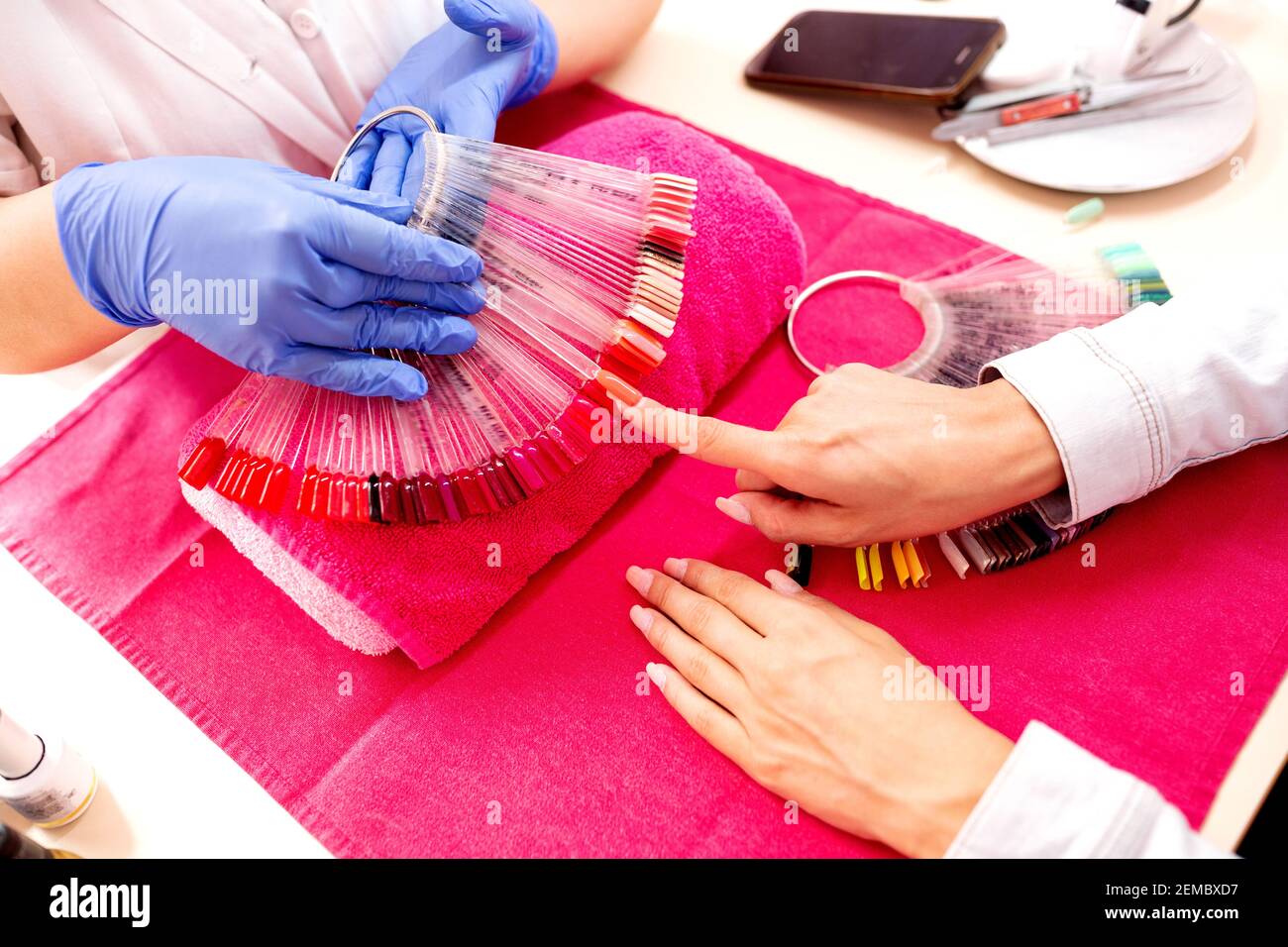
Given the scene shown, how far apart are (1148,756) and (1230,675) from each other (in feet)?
0.39

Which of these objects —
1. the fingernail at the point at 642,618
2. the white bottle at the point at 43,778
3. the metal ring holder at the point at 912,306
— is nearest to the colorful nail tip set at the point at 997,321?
the metal ring holder at the point at 912,306

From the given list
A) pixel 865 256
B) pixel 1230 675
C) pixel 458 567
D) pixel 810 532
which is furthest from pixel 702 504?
pixel 1230 675

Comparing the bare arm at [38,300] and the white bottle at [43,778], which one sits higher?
the bare arm at [38,300]

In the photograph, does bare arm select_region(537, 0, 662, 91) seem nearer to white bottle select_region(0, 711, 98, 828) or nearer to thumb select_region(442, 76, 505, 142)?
thumb select_region(442, 76, 505, 142)

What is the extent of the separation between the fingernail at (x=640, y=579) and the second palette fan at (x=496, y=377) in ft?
0.41

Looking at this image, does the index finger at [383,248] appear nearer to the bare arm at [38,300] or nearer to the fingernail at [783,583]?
the bare arm at [38,300]

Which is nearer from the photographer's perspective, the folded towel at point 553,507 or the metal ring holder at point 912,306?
the folded towel at point 553,507

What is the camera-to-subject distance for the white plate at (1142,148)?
117cm

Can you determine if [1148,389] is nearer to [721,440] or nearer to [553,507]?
[721,440]

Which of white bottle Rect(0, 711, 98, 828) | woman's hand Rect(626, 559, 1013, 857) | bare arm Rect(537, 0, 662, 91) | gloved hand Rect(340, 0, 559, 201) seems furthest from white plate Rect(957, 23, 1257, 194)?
white bottle Rect(0, 711, 98, 828)

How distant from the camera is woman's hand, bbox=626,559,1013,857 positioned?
0.74 m

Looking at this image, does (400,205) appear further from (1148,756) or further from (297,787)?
(1148,756)

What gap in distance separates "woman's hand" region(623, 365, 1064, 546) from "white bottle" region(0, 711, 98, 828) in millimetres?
593

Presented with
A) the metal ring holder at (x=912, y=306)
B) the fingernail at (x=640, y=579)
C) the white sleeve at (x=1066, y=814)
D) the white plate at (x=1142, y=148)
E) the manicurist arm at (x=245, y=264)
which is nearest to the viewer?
the white sleeve at (x=1066, y=814)
